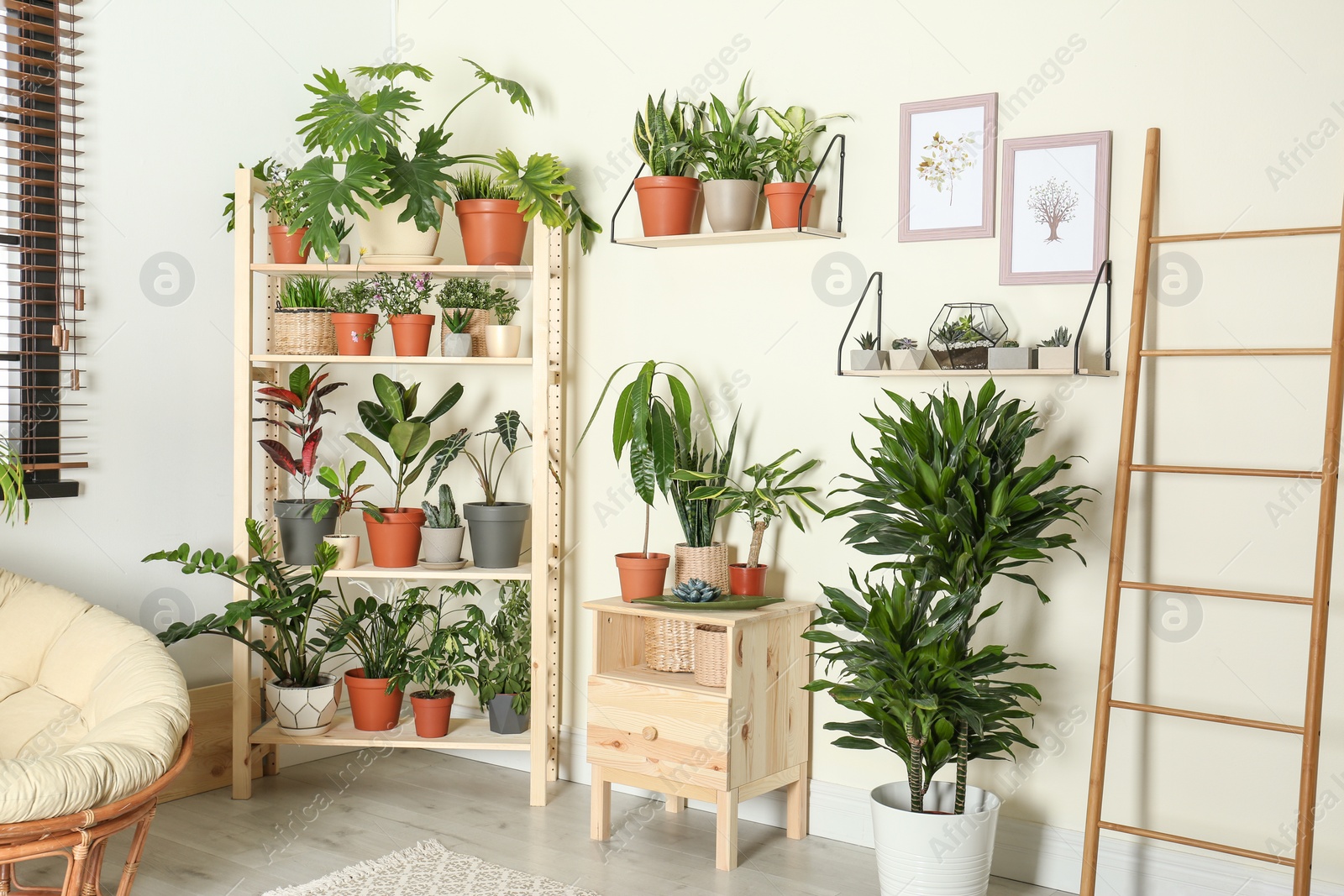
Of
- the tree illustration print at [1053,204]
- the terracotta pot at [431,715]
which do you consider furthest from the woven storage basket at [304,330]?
the tree illustration print at [1053,204]

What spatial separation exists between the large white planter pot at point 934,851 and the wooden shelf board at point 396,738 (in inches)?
48.2

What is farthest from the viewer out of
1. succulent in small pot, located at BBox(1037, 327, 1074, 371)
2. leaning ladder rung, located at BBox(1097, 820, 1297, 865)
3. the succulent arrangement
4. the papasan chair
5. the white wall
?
the succulent arrangement

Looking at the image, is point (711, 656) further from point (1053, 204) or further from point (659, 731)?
point (1053, 204)

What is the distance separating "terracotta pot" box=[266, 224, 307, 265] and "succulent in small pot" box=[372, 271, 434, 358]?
0.23 meters

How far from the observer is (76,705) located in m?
2.73

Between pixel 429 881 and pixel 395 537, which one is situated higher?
pixel 395 537

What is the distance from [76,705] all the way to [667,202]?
1991 mm

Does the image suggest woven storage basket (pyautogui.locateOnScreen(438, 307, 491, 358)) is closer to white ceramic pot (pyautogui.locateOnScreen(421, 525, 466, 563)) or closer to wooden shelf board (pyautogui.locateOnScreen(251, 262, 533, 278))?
wooden shelf board (pyautogui.locateOnScreen(251, 262, 533, 278))

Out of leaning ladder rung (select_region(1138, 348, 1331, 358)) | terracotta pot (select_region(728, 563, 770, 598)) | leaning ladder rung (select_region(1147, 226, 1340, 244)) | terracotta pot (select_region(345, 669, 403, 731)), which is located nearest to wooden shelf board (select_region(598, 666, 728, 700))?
terracotta pot (select_region(728, 563, 770, 598))

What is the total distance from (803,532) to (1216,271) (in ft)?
4.14

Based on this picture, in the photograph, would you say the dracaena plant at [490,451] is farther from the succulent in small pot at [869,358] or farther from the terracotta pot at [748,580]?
the succulent in small pot at [869,358]

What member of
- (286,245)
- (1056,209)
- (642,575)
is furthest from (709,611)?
(286,245)

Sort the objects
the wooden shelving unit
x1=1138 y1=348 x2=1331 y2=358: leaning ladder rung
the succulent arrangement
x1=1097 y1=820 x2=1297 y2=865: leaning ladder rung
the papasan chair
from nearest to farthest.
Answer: the papasan chair → x1=1097 y1=820 x2=1297 y2=865: leaning ladder rung → x1=1138 y1=348 x2=1331 y2=358: leaning ladder rung → the succulent arrangement → the wooden shelving unit

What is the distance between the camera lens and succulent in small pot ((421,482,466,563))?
358 centimetres
